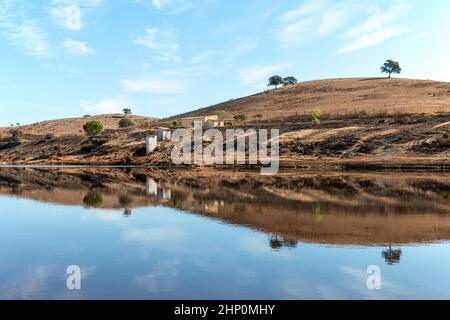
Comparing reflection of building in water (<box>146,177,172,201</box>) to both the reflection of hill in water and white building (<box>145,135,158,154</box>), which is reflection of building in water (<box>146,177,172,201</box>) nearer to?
the reflection of hill in water

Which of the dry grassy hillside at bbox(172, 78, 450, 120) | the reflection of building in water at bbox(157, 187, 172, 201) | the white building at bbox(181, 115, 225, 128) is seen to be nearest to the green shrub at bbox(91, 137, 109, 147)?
the white building at bbox(181, 115, 225, 128)

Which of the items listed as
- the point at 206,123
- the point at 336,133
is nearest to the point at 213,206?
the point at 336,133

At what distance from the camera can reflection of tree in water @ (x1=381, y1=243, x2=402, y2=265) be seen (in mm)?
15727

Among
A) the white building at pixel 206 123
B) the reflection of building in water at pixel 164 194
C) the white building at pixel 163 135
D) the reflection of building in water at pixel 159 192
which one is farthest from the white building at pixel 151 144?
the reflection of building in water at pixel 164 194

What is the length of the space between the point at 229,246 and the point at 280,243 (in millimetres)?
2087

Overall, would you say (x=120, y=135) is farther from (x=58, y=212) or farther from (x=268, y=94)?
(x=58, y=212)

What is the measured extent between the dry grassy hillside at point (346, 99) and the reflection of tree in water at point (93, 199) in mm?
75223

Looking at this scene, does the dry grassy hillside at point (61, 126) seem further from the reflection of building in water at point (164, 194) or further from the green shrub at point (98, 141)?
the reflection of building in water at point (164, 194)

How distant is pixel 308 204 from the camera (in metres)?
30.4

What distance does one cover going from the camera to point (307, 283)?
13.2 metres

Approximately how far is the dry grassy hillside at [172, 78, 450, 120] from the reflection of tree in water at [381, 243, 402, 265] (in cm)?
8350

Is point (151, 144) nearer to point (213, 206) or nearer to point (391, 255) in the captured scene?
point (213, 206)

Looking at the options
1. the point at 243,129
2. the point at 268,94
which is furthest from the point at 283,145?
the point at 268,94
